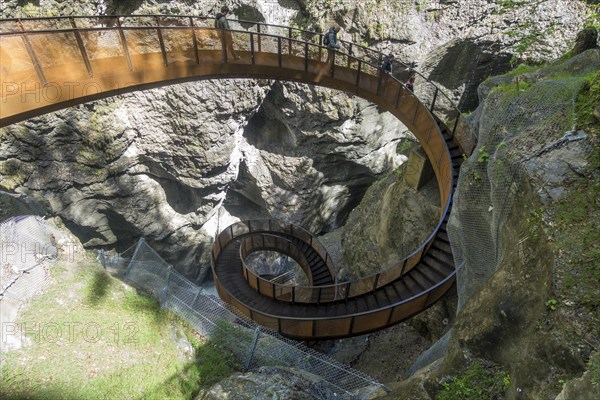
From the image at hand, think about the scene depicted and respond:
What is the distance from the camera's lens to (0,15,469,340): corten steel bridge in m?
6.41

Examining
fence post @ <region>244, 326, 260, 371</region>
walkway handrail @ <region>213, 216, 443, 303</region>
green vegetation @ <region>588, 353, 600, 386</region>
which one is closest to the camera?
green vegetation @ <region>588, 353, 600, 386</region>

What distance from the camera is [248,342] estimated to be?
307 inches

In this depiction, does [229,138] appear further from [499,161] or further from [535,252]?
[535,252]

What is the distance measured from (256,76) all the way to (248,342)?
7910 millimetres

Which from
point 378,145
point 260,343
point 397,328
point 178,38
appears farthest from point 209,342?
point 378,145

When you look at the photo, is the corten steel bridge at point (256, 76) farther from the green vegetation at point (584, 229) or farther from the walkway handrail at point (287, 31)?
the green vegetation at point (584, 229)

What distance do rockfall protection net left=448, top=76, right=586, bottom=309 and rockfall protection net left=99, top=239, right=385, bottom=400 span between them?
291 centimetres

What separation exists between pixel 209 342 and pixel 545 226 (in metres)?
7.19

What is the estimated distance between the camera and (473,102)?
1538cm

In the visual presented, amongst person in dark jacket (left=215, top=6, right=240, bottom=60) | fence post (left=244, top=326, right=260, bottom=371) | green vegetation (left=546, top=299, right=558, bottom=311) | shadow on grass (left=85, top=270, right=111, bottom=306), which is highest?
person in dark jacket (left=215, top=6, right=240, bottom=60)

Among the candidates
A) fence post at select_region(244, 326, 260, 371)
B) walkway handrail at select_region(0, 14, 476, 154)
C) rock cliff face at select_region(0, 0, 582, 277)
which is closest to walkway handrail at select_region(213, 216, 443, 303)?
fence post at select_region(244, 326, 260, 371)

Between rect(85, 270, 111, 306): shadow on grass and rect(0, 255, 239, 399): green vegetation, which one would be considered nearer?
rect(0, 255, 239, 399): green vegetation

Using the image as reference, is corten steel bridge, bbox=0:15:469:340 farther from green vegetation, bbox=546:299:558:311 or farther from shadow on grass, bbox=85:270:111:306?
green vegetation, bbox=546:299:558:311

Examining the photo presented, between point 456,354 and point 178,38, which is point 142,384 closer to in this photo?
point 456,354
